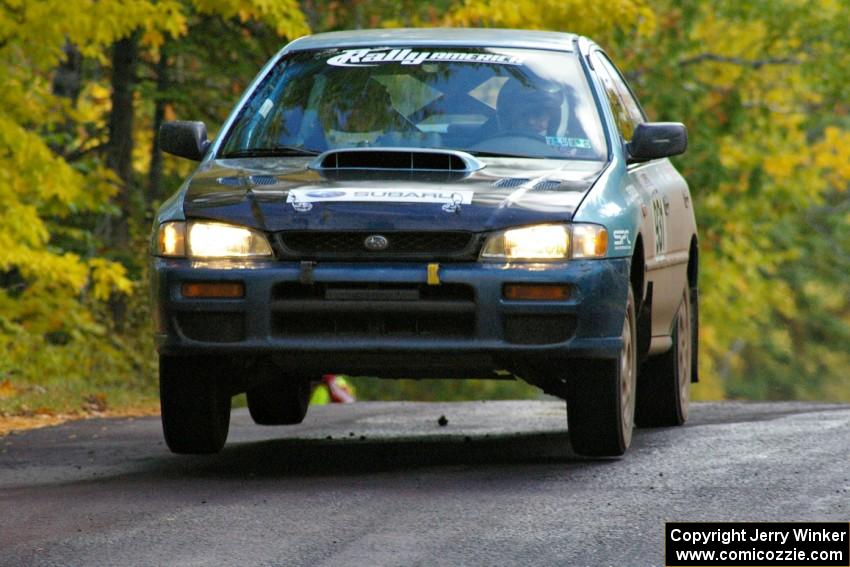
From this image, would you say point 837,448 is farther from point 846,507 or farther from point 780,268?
point 780,268

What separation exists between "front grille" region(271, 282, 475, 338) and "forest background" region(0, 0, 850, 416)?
535 cm

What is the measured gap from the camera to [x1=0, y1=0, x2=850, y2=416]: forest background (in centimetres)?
1580

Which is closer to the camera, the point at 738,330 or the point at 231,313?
the point at 231,313

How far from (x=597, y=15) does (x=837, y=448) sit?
10.3 m

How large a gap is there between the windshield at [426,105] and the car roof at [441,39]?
0.22ft

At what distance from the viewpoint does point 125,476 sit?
882cm

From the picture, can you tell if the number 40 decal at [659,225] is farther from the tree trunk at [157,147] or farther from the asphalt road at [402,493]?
the tree trunk at [157,147]

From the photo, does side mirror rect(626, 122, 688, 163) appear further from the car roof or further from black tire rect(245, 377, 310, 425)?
black tire rect(245, 377, 310, 425)

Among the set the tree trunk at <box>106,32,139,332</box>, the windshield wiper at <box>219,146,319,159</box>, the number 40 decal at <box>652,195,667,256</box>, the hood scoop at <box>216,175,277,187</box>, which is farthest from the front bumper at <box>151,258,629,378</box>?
the tree trunk at <box>106,32,139,332</box>

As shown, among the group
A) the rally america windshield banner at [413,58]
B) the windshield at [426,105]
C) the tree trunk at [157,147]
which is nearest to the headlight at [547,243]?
the windshield at [426,105]

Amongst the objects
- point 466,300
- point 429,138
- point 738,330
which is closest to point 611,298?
point 466,300

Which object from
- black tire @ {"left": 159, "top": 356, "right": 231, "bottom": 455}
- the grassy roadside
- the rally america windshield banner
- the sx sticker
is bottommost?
the grassy roadside

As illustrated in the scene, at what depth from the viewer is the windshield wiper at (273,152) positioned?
358 inches

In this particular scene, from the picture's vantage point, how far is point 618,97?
33.3 ft
